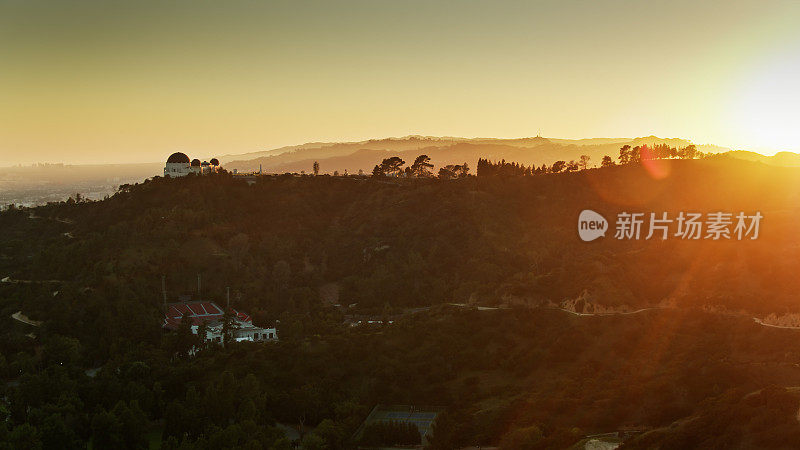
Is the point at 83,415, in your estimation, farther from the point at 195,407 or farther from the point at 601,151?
the point at 601,151

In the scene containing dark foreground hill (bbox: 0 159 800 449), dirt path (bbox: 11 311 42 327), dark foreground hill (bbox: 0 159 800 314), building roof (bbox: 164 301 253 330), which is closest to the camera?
dark foreground hill (bbox: 0 159 800 449)

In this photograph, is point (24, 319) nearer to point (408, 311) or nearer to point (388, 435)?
point (408, 311)

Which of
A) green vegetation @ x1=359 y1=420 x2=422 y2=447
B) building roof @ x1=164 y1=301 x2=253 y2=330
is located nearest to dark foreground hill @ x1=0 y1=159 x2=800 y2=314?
building roof @ x1=164 y1=301 x2=253 y2=330

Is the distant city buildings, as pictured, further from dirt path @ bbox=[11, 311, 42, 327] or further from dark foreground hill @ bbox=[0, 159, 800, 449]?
dirt path @ bbox=[11, 311, 42, 327]

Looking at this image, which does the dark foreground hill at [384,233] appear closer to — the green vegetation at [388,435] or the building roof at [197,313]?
the building roof at [197,313]

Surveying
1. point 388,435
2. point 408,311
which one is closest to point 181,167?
point 408,311

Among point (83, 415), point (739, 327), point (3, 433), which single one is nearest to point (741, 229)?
point (739, 327)

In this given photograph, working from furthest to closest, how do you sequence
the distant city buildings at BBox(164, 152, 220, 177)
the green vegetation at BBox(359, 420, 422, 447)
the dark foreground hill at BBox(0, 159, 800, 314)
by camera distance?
the distant city buildings at BBox(164, 152, 220, 177) < the dark foreground hill at BBox(0, 159, 800, 314) < the green vegetation at BBox(359, 420, 422, 447)
